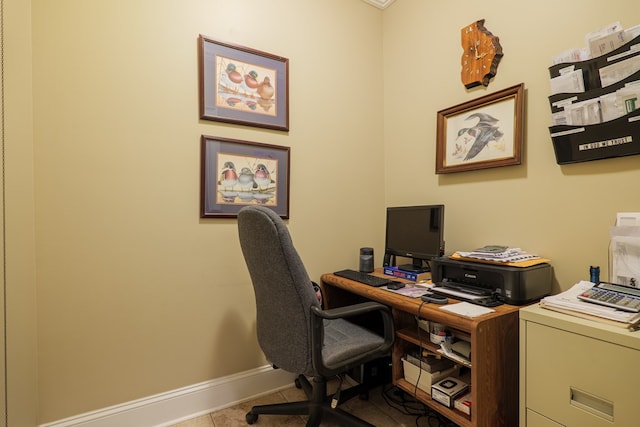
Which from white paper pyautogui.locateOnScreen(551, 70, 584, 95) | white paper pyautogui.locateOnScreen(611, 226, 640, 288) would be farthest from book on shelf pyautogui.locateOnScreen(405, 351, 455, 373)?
white paper pyautogui.locateOnScreen(551, 70, 584, 95)

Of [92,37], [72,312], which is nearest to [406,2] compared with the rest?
[92,37]

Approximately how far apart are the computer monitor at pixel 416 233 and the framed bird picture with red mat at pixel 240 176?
2.38 feet

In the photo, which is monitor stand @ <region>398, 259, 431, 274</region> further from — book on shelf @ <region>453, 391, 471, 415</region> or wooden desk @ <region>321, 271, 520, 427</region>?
book on shelf @ <region>453, 391, 471, 415</region>

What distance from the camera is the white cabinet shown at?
2.88 ft

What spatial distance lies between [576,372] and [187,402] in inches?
69.1

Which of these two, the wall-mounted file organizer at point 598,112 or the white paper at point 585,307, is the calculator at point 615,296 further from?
the wall-mounted file organizer at point 598,112

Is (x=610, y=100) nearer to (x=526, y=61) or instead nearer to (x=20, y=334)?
(x=526, y=61)

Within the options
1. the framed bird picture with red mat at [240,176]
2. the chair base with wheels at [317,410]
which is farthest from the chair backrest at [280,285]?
the framed bird picture with red mat at [240,176]

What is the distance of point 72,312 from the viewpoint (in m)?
1.42

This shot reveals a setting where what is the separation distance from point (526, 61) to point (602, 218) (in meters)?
0.84

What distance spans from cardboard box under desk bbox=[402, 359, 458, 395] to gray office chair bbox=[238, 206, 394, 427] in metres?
0.20

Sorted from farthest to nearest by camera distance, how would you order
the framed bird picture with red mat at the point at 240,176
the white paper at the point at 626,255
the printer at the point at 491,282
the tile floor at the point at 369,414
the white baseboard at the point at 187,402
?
the framed bird picture with red mat at the point at 240,176
the tile floor at the point at 369,414
the white baseboard at the point at 187,402
the printer at the point at 491,282
the white paper at the point at 626,255

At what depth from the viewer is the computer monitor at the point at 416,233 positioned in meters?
1.75

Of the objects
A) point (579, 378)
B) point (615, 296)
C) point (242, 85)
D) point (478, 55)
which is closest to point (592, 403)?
point (579, 378)
